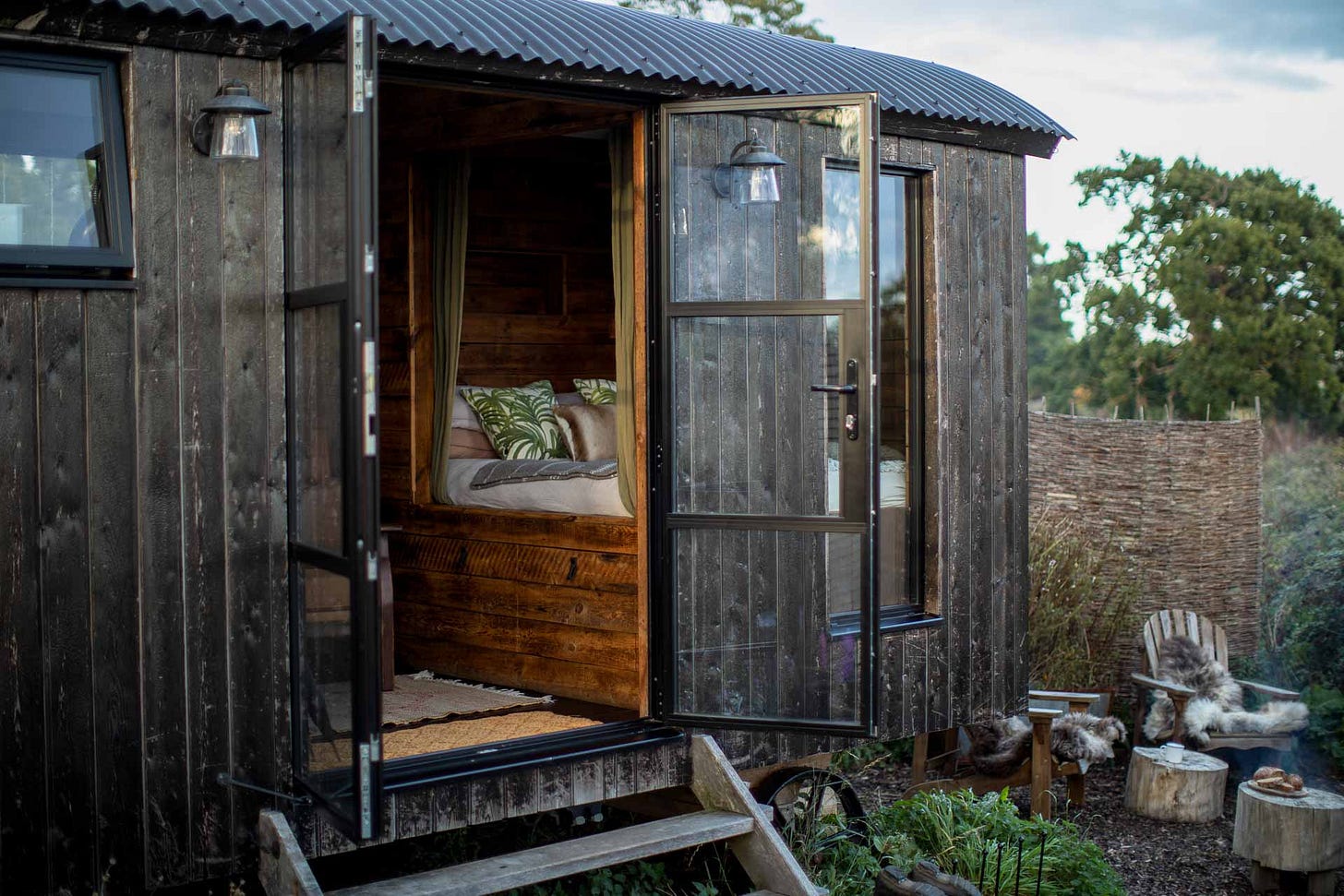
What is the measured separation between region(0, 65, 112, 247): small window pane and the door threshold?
1917 mm

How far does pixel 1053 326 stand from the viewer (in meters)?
28.5

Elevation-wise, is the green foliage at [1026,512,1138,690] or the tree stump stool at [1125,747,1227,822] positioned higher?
the green foliage at [1026,512,1138,690]

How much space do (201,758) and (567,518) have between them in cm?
199

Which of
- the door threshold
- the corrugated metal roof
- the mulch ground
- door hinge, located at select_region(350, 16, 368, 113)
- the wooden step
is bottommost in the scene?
the mulch ground

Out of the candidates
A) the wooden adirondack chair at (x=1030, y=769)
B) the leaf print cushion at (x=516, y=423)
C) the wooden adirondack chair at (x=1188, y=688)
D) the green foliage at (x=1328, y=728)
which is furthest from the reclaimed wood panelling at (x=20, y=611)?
the green foliage at (x=1328, y=728)

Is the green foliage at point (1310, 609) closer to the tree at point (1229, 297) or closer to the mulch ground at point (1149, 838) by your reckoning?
the mulch ground at point (1149, 838)

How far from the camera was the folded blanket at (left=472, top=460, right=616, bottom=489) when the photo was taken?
5.95 meters

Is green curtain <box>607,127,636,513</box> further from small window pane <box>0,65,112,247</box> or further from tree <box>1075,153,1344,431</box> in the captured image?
tree <box>1075,153,1344,431</box>

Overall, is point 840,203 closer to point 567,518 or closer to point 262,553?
point 567,518

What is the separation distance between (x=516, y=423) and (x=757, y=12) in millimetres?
14522

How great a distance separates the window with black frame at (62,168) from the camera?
3.93 metres

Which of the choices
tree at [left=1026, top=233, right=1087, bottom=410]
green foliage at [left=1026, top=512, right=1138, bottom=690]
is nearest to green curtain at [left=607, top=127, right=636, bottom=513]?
green foliage at [left=1026, top=512, right=1138, bottom=690]

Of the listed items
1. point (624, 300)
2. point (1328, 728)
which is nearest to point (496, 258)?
point (624, 300)

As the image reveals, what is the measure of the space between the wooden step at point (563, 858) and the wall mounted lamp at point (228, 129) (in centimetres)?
221
